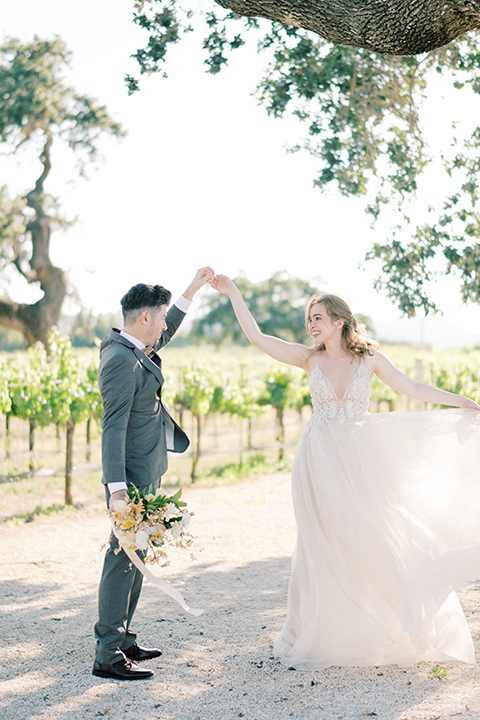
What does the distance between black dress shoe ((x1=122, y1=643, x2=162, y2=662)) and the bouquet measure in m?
0.90

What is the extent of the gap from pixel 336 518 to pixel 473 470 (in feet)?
3.05

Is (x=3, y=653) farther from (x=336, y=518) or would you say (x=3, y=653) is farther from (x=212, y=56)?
(x=212, y=56)

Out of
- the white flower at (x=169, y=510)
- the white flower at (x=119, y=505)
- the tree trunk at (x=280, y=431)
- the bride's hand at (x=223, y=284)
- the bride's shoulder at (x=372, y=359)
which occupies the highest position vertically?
the bride's hand at (x=223, y=284)

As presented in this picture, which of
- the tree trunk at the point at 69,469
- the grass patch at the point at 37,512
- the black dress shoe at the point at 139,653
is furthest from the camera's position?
the tree trunk at the point at 69,469

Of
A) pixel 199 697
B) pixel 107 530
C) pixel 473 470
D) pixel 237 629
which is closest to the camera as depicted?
pixel 199 697

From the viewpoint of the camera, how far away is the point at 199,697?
363cm

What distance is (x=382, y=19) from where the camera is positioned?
13.4ft

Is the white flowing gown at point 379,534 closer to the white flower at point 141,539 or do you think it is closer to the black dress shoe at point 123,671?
the black dress shoe at point 123,671

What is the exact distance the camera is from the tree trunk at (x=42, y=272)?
2302 cm

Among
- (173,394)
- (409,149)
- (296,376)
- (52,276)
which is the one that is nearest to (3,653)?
(409,149)

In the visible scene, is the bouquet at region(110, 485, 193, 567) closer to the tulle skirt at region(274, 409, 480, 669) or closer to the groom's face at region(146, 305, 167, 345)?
the groom's face at region(146, 305, 167, 345)

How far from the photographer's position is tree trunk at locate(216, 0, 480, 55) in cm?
399

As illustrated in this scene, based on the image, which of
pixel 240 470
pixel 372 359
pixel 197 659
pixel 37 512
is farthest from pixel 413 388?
pixel 240 470

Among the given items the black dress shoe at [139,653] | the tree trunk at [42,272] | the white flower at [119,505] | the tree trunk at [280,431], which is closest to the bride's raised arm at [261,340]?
the white flower at [119,505]
